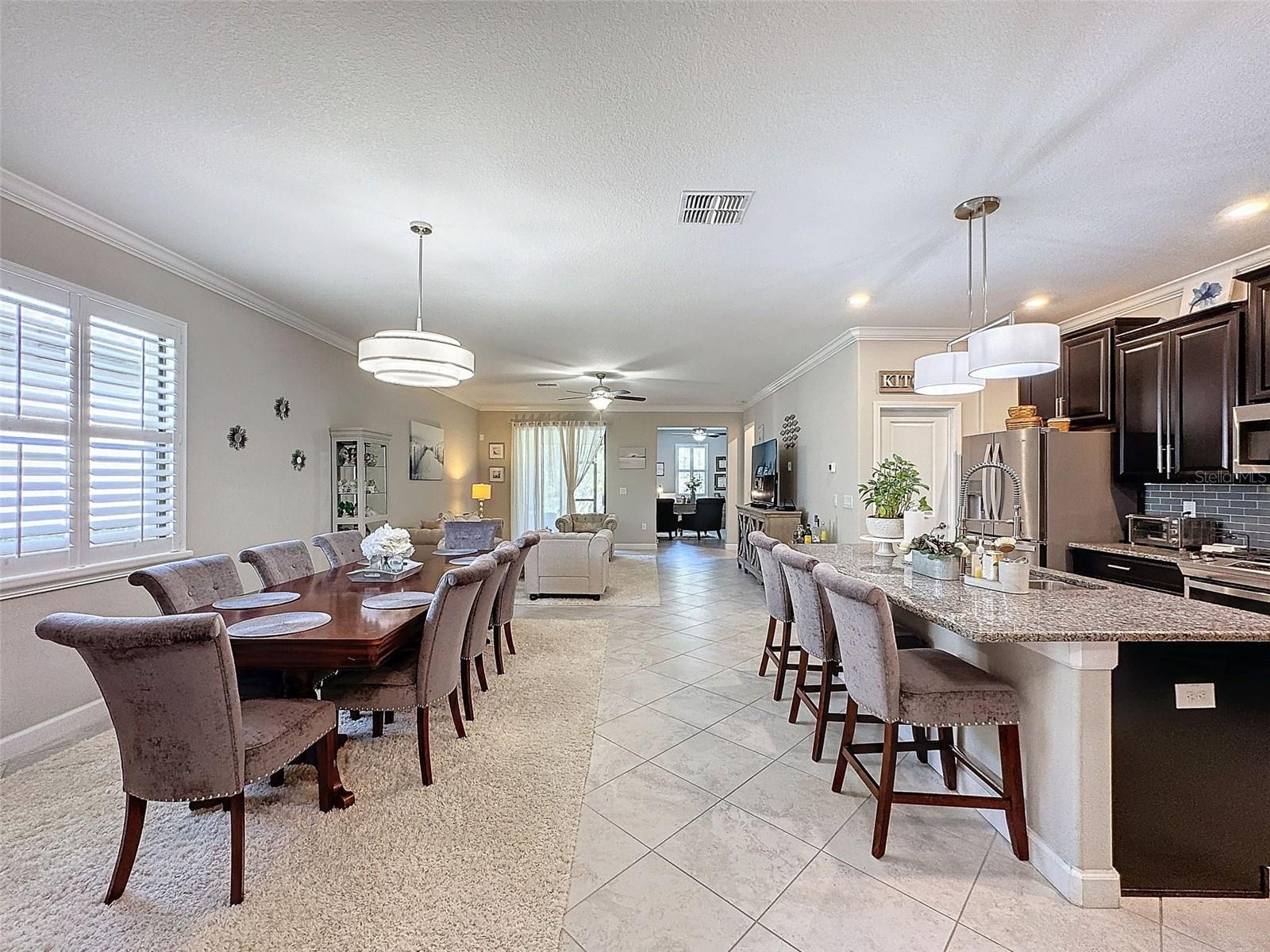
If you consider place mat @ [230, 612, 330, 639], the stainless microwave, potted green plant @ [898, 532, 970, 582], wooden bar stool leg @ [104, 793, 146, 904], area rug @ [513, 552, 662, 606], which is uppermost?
the stainless microwave

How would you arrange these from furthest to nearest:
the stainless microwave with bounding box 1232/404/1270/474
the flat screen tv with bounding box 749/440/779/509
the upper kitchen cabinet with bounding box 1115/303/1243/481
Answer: the flat screen tv with bounding box 749/440/779/509 < the upper kitchen cabinet with bounding box 1115/303/1243/481 < the stainless microwave with bounding box 1232/404/1270/474

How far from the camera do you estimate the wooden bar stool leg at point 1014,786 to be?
1817mm


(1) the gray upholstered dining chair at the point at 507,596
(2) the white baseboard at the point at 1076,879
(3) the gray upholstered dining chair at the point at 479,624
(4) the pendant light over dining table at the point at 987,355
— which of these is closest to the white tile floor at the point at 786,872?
(2) the white baseboard at the point at 1076,879

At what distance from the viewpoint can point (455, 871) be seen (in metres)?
1.78

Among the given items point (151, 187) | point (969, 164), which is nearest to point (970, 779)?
point (969, 164)

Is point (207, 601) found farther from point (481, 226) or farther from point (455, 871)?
point (481, 226)

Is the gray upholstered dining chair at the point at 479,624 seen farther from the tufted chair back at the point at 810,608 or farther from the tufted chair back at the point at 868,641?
the tufted chair back at the point at 868,641

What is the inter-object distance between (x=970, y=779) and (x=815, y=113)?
2.67 meters

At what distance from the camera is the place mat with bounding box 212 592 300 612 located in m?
2.40

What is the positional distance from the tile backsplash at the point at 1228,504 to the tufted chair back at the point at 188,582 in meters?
5.81

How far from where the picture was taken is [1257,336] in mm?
2883

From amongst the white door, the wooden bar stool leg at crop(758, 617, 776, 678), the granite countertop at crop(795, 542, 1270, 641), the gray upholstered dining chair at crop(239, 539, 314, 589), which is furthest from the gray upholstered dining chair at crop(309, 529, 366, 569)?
the white door

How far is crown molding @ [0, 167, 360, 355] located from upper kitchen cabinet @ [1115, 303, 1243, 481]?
6221 millimetres

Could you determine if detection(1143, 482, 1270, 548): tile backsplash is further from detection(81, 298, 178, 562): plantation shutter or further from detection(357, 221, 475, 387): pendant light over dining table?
detection(81, 298, 178, 562): plantation shutter
